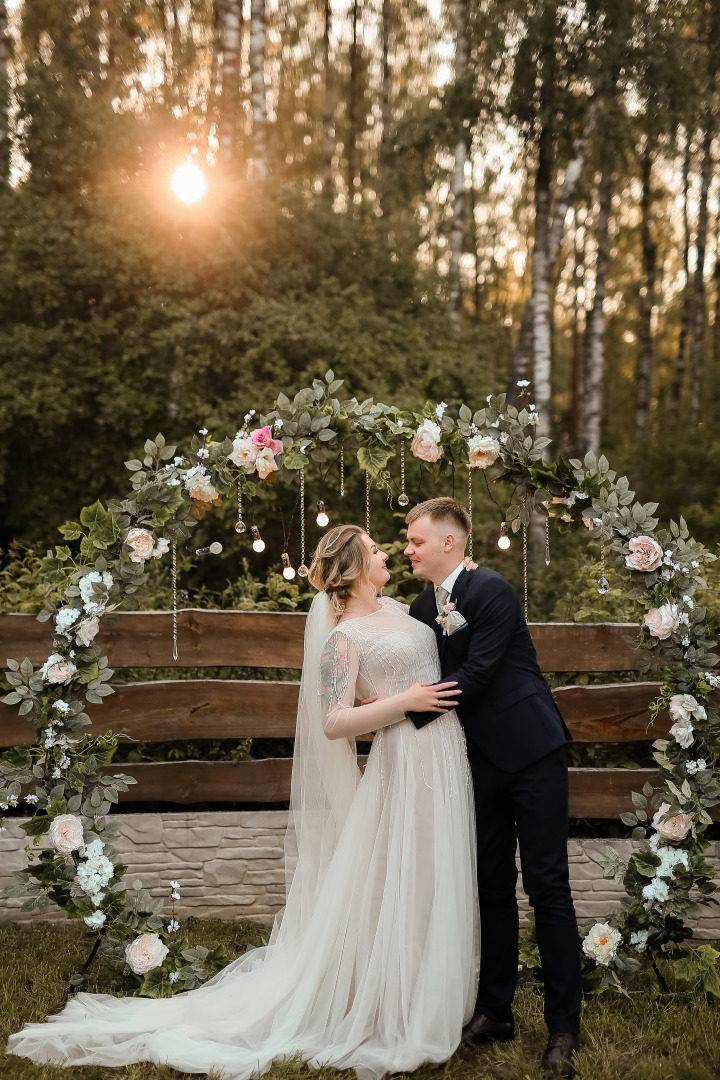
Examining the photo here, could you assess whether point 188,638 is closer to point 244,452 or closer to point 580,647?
point 244,452

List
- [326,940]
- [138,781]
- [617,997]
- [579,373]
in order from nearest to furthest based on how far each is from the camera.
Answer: [326,940] → [617,997] → [138,781] → [579,373]

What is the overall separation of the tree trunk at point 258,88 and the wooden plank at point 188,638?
7242mm

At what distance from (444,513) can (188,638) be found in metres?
1.89

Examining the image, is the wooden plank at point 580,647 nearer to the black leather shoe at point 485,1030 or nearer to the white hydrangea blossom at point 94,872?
the black leather shoe at point 485,1030

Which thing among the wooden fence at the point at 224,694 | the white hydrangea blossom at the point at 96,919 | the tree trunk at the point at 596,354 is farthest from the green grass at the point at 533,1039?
the tree trunk at the point at 596,354

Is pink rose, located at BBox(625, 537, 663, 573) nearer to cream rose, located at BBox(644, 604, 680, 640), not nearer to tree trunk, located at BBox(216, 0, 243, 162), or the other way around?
cream rose, located at BBox(644, 604, 680, 640)

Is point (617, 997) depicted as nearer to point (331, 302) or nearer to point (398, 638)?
point (398, 638)

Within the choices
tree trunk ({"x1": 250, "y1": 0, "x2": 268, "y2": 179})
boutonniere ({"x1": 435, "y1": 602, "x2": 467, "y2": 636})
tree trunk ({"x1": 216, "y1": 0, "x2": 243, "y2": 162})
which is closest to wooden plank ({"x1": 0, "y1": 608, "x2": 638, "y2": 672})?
boutonniere ({"x1": 435, "y1": 602, "x2": 467, "y2": 636})

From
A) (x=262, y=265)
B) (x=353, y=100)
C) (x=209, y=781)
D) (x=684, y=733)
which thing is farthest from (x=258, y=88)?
(x=684, y=733)

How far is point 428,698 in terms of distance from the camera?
3230mm

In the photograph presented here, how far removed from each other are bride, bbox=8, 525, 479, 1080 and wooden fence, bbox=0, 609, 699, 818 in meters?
1.12

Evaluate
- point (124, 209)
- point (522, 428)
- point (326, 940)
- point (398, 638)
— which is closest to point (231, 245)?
point (124, 209)

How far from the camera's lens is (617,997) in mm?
3721

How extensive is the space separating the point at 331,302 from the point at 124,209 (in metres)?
2.39
